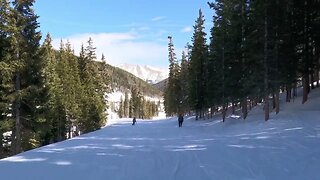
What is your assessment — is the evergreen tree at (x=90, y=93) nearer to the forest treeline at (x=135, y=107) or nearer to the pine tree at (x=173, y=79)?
the pine tree at (x=173, y=79)

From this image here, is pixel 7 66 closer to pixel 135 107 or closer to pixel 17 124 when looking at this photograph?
pixel 17 124

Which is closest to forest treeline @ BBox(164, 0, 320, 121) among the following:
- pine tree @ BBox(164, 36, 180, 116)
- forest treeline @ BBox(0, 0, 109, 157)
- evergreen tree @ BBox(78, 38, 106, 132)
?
forest treeline @ BBox(0, 0, 109, 157)

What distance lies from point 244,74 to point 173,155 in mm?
22863

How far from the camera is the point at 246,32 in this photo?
32.6 metres

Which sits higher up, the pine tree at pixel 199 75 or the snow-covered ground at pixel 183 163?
the pine tree at pixel 199 75

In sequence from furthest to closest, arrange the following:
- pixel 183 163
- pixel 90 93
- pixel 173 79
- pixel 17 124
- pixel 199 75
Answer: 1. pixel 173 79
2. pixel 90 93
3. pixel 199 75
4. pixel 17 124
5. pixel 183 163

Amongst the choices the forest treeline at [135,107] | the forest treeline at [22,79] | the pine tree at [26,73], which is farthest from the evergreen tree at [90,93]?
the forest treeline at [135,107]

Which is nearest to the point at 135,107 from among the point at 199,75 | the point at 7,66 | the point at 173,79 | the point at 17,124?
the point at 173,79

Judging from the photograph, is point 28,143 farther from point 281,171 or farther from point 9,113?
point 281,171

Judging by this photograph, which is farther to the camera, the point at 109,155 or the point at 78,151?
the point at 78,151

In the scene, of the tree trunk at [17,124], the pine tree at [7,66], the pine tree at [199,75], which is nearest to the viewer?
the pine tree at [7,66]

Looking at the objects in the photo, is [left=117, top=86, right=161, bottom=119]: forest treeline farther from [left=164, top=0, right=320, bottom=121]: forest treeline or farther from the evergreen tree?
[left=164, top=0, right=320, bottom=121]: forest treeline

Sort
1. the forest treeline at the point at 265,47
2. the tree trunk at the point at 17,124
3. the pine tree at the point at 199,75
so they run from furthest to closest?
the pine tree at the point at 199,75 < the forest treeline at the point at 265,47 < the tree trunk at the point at 17,124

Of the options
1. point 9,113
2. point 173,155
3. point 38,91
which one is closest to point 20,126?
point 9,113
